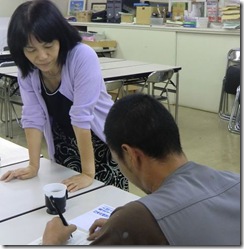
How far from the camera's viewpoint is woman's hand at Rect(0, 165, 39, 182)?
5.67ft

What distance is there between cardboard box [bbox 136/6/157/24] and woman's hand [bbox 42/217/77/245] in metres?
5.13

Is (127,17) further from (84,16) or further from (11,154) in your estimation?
(11,154)

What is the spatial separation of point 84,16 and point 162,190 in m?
6.45

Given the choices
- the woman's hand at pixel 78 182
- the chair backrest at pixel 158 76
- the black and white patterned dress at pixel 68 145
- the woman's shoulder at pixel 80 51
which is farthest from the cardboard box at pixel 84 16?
the woman's hand at pixel 78 182

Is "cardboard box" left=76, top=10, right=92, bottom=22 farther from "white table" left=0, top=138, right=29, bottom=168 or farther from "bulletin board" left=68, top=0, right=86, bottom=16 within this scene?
"white table" left=0, top=138, right=29, bottom=168

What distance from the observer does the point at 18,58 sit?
5.43 feet

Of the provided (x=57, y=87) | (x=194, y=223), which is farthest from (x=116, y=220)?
(x=57, y=87)

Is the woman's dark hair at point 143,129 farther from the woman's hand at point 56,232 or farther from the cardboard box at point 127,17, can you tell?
the cardboard box at point 127,17

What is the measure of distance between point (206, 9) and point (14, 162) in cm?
425

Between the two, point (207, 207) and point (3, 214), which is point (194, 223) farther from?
point (3, 214)

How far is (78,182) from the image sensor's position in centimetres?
165

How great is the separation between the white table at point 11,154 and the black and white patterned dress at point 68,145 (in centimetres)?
19

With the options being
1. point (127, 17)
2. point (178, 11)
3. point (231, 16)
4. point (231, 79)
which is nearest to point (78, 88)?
point (231, 79)

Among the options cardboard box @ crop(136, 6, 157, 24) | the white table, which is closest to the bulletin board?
cardboard box @ crop(136, 6, 157, 24)
